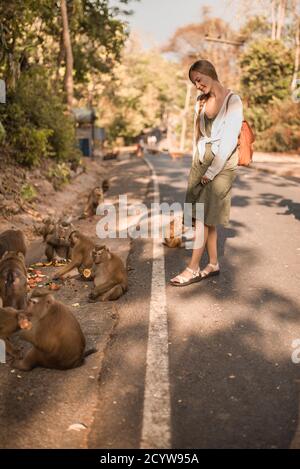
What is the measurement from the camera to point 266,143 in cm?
3112

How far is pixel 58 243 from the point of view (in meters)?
7.05

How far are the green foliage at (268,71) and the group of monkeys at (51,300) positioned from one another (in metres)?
30.4

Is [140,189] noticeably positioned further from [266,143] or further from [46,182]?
[266,143]

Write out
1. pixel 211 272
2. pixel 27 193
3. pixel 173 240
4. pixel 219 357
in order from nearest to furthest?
pixel 219 357 → pixel 211 272 → pixel 173 240 → pixel 27 193

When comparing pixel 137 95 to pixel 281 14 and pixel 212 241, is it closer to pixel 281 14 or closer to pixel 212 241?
pixel 281 14

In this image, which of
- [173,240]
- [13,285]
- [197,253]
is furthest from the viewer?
[173,240]

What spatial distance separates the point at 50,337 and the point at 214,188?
263 centimetres

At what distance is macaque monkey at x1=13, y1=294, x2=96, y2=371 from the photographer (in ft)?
12.4

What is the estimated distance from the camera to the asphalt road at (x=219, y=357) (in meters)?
3.14

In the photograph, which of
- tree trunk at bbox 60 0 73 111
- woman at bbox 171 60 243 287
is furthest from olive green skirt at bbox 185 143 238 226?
tree trunk at bbox 60 0 73 111

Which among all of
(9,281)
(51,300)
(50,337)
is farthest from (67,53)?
(50,337)

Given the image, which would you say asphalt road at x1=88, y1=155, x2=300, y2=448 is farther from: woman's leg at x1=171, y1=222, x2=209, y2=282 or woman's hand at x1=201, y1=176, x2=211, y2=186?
woman's hand at x1=201, y1=176, x2=211, y2=186

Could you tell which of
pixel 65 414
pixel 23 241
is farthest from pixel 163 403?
pixel 23 241

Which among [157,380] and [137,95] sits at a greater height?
[137,95]
